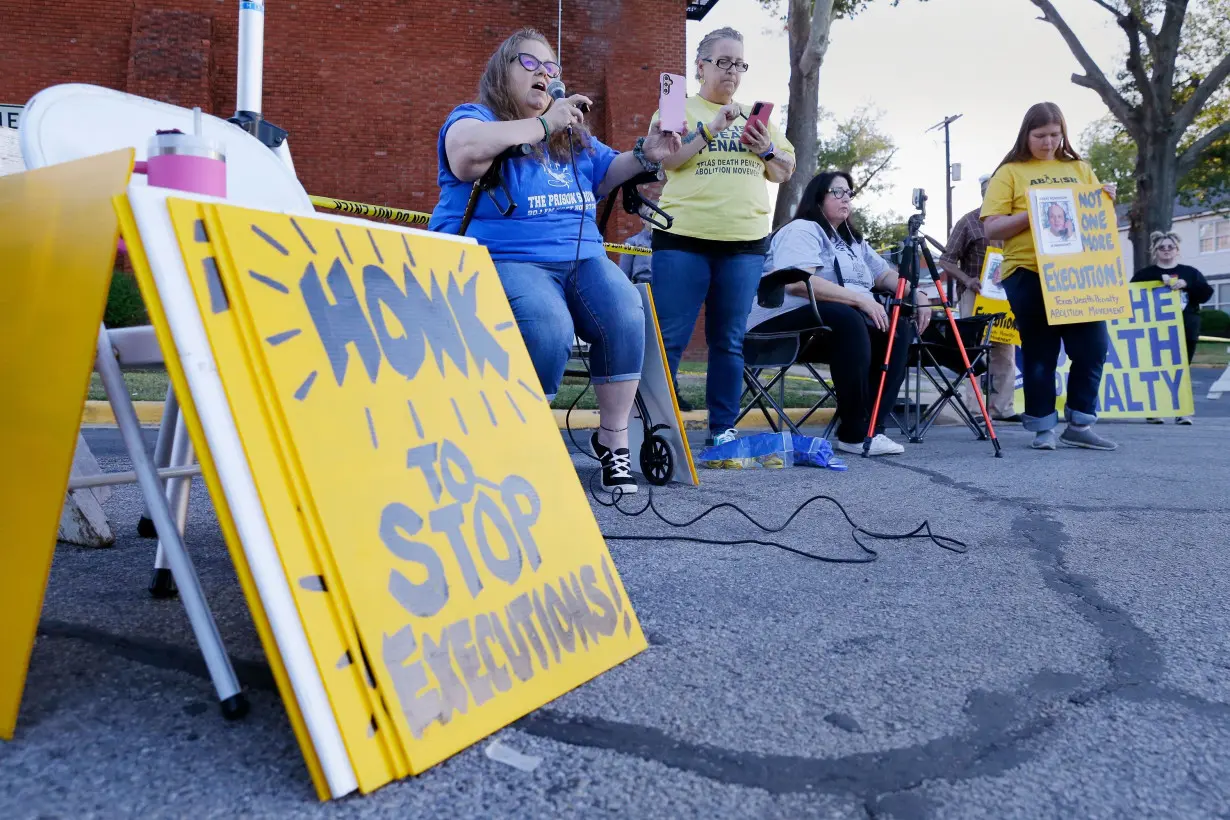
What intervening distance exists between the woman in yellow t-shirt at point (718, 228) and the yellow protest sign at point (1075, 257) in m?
1.68

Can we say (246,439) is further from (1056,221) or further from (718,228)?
(1056,221)

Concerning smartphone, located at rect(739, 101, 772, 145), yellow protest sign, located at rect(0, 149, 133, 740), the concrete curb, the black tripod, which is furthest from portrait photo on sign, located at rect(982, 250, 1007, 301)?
yellow protest sign, located at rect(0, 149, 133, 740)

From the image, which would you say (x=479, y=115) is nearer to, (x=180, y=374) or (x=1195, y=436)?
(x=180, y=374)

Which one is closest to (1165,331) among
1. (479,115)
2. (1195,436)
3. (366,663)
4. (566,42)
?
(1195,436)

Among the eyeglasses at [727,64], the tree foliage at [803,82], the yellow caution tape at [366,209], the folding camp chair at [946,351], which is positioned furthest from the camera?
the tree foliage at [803,82]

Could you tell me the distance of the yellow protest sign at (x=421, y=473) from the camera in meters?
1.21

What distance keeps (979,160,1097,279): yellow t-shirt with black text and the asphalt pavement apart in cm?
284

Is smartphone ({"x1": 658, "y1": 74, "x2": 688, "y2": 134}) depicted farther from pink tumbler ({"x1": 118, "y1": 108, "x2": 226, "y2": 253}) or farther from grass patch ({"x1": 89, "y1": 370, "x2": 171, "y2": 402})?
grass patch ({"x1": 89, "y1": 370, "x2": 171, "y2": 402})

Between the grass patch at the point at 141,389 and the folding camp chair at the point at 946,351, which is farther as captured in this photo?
the grass patch at the point at 141,389

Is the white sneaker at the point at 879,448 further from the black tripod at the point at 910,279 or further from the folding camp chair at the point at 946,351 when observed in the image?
the folding camp chair at the point at 946,351

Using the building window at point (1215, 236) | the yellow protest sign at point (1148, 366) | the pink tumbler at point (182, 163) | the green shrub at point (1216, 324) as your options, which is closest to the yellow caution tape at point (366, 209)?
the pink tumbler at point (182, 163)

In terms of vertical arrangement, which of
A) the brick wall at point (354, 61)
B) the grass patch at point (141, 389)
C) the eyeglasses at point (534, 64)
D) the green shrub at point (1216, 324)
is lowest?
the green shrub at point (1216, 324)

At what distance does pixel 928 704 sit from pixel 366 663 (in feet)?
2.85

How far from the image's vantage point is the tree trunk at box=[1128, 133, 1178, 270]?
16938 millimetres
